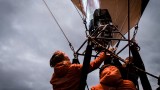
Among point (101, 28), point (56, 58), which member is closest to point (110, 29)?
point (101, 28)

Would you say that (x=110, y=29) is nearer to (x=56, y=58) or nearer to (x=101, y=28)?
(x=101, y=28)

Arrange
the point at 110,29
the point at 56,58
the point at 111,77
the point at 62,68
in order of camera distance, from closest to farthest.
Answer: the point at 111,77 → the point at 62,68 → the point at 56,58 → the point at 110,29

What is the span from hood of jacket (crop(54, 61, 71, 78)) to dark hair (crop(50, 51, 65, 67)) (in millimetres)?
106

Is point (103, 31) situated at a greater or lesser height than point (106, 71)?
greater

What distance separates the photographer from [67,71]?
4.62m

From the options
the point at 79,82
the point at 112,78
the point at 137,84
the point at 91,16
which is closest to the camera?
the point at 112,78

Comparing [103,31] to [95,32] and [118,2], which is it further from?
[118,2]

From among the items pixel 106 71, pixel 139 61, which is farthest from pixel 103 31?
pixel 106 71

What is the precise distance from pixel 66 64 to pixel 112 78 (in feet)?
2.98

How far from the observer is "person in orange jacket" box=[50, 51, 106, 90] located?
4574mm

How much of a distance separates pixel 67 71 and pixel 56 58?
11.6 inches

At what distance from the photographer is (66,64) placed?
4590 millimetres

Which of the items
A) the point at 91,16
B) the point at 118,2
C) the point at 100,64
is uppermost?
the point at 118,2

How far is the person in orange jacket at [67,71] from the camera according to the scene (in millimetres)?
4574
